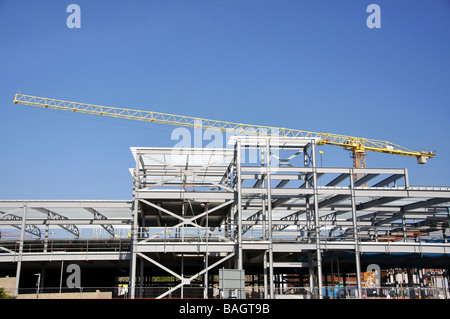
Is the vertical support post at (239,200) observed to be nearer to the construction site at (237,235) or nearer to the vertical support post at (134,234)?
the construction site at (237,235)

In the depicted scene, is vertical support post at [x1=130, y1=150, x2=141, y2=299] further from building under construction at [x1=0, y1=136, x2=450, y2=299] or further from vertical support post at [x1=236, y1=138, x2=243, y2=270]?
vertical support post at [x1=236, y1=138, x2=243, y2=270]

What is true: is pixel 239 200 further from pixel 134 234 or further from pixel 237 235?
pixel 134 234

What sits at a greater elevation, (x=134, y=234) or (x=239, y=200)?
(x=239, y=200)

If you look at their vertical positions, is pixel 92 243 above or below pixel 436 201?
below

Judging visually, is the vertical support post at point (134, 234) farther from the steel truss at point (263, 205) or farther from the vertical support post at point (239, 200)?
the vertical support post at point (239, 200)

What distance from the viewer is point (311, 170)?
3375cm

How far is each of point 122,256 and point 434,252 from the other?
2264cm

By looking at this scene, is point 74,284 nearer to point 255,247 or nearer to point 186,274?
point 186,274

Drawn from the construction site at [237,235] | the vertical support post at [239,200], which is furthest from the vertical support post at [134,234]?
the vertical support post at [239,200]

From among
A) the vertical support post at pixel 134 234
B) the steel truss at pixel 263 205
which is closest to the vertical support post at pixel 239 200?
the steel truss at pixel 263 205

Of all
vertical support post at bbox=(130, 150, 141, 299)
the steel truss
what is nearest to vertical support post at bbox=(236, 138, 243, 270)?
the steel truss

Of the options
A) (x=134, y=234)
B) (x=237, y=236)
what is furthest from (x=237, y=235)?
(x=134, y=234)

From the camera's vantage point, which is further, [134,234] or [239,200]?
[239,200]
